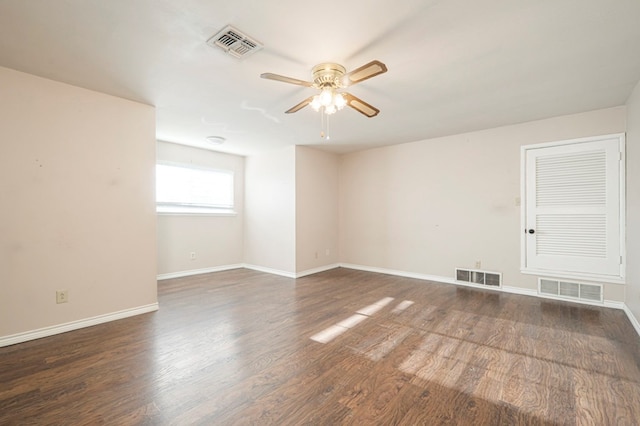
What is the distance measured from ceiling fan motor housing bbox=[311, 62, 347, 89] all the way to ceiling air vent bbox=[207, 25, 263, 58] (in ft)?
1.71

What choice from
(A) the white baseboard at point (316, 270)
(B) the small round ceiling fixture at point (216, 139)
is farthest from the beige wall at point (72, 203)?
(A) the white baseboard at point (316, 270)

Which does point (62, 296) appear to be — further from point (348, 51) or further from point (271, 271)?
point (348, 51)

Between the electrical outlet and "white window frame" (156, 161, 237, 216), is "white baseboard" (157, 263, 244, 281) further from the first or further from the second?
the electrical outlet

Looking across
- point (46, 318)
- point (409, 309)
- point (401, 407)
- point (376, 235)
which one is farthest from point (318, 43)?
point (376, 235)

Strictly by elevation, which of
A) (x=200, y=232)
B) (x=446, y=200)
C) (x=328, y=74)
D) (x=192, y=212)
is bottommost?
(x=200, y=232)

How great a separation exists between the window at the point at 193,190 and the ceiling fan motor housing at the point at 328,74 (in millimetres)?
3808

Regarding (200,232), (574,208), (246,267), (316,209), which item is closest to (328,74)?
(316,209)

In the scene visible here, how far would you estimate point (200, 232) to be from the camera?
553 cm

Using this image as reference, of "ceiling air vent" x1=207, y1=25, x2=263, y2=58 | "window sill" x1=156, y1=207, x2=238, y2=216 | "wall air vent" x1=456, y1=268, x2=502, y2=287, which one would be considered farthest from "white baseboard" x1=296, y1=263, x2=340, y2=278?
"ceiling air vent" x1=207, y1=25, x2=263, y2=58

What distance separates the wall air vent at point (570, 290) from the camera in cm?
360

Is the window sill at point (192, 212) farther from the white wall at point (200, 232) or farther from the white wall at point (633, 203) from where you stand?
the white wall at point (633, 203)

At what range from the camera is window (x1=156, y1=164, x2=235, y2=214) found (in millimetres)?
5070

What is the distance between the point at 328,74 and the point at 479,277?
152 inches

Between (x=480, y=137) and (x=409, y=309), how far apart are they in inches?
116
